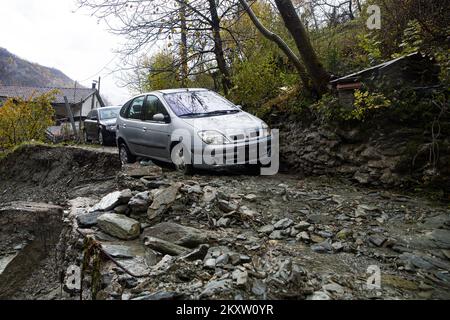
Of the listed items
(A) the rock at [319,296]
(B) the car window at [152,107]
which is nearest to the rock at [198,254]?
(A) the rock at [319,296]

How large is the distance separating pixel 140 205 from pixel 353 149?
3408 millimetres

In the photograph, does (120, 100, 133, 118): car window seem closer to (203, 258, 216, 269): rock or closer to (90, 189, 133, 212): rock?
(90, 189, 133, 212): rock

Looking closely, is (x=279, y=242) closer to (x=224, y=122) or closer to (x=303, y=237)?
(x=303, y=237)

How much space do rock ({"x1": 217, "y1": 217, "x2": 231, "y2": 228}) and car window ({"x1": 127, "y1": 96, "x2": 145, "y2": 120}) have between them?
12.5 feet

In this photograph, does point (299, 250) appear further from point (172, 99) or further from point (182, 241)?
point (172, 99)

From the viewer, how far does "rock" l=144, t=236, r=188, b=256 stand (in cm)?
327

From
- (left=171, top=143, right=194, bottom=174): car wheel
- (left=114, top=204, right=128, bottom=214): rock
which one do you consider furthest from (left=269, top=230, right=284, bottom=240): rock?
(left=171, top=143, right=194, bottom=174): car wheel

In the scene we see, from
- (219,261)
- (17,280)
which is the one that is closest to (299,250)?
(219,261)

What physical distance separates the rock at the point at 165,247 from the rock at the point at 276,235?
94 cm

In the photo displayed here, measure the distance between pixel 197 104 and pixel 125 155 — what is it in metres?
2.38

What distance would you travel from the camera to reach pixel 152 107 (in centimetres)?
662

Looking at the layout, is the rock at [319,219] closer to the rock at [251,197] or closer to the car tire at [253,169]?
the rock at [251,197]

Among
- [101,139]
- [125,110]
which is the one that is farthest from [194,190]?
[101,139]
